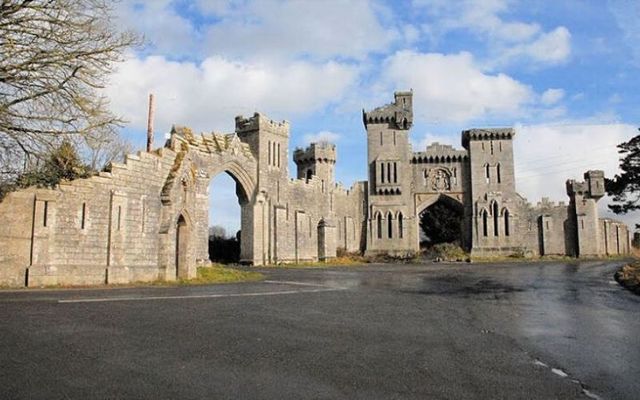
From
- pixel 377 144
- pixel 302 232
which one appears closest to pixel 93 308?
pixel 302 232

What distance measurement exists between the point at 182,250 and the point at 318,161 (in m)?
37.1

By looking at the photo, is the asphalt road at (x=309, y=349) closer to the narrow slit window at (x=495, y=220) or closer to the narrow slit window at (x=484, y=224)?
the narrow slit window at (x=484, y=224)

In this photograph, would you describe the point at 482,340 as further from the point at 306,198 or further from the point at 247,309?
the point at 306,198

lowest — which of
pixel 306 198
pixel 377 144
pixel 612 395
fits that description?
pixel 612 395

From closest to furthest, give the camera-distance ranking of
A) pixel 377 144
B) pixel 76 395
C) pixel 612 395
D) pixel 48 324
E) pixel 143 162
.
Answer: pixel 76 395 → pixel 612 395 → pixel 48 324 → pixel 143 162 → pixel 377 144

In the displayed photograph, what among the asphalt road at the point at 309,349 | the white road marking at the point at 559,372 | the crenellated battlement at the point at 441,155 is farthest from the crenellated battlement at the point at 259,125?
the white road marking at the point at 559,372

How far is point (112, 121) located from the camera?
15.5m

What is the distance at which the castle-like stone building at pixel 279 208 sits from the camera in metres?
17.1

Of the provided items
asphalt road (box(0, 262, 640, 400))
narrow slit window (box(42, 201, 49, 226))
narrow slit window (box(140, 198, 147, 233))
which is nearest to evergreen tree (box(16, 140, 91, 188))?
narrow slit window (box(42, 201, 49, 226))

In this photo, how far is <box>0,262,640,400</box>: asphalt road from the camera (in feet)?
18.7

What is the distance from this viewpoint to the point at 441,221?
62438 millimetres

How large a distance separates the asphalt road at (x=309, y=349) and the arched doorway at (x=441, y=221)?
153ft

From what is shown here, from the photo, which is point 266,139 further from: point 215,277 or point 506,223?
point 506,223

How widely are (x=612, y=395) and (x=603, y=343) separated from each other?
10.6 ft
